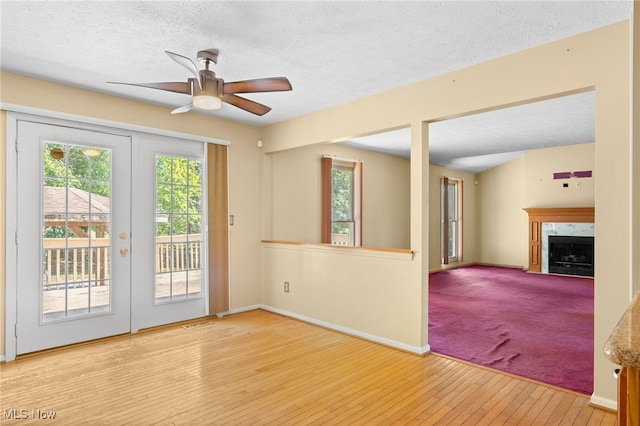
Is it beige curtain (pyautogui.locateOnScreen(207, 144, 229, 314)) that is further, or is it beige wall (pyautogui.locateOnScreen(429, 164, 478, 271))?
beige wall (pyautogui.locateOnScreen(429, 164, 478, 271))

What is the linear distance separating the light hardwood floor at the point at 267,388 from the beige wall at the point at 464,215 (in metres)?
5.35

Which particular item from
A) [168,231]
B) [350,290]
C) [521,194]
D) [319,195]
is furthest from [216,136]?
[521,194]

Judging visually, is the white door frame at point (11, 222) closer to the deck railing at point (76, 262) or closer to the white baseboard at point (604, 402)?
the deck railing at point (76, 262)

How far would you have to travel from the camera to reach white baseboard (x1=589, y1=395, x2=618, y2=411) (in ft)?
8.21

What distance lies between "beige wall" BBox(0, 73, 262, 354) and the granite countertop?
4406 millimetres

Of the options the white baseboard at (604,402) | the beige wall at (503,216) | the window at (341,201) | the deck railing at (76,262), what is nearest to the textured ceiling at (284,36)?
the deck railing at (76,262)

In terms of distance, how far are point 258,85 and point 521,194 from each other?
339 inches

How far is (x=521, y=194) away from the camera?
9328mm

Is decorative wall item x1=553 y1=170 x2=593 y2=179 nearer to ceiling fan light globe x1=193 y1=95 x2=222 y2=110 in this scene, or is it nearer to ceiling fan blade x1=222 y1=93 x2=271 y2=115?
ceiling fan blade x1=222 y1=93 x2=271 y2=115

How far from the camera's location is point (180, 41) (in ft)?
9.12

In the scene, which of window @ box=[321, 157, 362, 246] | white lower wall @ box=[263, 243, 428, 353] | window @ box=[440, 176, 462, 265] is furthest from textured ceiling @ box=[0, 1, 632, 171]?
window @ box=[440, 176, 462, 265]

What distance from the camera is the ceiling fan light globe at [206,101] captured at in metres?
2.71

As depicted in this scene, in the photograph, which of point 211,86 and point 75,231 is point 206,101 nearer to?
point 211,86

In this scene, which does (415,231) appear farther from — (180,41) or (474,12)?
(180,41)
